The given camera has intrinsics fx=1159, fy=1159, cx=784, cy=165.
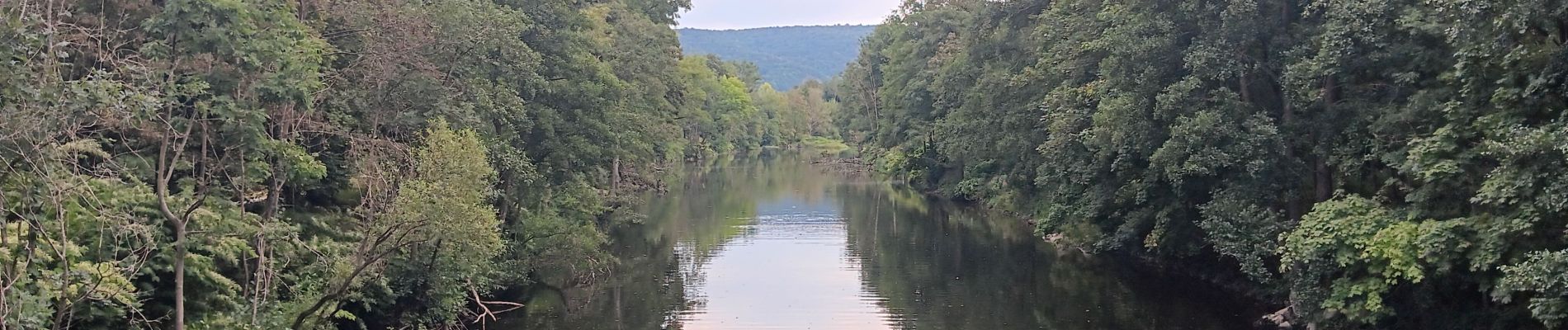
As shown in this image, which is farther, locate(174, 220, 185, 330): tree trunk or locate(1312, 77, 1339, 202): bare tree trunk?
locate(1312, 77, 1339, 202): bare tree trunk

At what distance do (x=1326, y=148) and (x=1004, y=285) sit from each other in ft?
29.6

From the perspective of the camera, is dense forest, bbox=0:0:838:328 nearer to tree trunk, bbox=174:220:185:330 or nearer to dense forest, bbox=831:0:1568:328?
tree trunk, bbox=174:220:185:330

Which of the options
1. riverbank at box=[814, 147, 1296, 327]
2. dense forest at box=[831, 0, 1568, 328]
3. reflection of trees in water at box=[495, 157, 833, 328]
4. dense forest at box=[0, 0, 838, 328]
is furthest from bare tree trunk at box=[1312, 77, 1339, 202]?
dense forest at box=[0, 0, 838, 328]

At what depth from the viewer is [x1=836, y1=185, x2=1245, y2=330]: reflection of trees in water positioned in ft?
72.3

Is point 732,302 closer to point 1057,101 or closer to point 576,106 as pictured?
point 576,106

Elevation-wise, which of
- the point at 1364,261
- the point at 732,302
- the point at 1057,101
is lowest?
the point at 732,302

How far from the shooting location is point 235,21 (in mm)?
14805

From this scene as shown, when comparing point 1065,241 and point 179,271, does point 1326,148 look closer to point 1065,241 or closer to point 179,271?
point 1065,241

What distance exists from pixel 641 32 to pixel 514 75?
1617 cm

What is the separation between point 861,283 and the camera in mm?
27078

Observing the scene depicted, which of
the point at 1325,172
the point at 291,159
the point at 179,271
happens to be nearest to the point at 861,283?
the point at 1325,172

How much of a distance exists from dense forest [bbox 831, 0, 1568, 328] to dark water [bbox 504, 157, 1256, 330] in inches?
51.6

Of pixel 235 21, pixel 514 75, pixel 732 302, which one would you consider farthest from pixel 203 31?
pixel 732 302

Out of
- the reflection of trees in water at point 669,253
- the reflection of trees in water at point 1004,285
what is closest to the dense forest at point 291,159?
the reflection of trees in water at point 669,253
